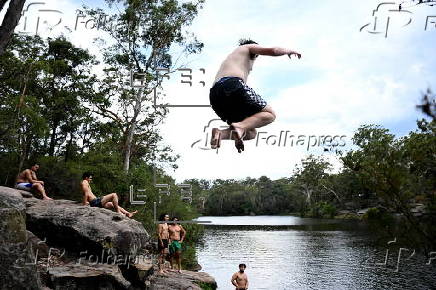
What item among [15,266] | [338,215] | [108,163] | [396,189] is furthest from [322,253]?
[338,215]

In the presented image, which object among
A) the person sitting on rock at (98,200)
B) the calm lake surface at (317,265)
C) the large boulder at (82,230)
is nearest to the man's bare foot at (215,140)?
the large boulder at (82,230)

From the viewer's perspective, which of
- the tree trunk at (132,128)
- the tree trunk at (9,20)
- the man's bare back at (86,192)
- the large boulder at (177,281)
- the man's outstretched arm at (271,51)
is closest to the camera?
the man's outstretched arm at (271,51)

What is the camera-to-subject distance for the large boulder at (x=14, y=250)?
749 cm

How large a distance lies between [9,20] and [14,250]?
4.07 m

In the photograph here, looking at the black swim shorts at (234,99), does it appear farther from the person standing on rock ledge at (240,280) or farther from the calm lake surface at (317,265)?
the calm lake surface at (317,265)

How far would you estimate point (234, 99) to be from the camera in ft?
8.89

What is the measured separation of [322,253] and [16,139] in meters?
22.1

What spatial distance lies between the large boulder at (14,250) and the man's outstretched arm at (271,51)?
6.42 meters

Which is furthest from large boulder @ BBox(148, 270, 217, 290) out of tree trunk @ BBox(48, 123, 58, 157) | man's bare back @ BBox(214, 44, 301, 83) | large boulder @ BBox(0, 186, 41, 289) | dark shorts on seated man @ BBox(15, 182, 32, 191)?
tree trunk @ BBox(48, 123, 58, 157)

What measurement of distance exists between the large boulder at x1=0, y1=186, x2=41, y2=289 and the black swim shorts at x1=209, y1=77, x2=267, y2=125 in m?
6.11

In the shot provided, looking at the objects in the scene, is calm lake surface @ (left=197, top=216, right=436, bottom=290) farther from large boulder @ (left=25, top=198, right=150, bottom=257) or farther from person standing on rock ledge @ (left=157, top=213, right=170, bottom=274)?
large boulder @ (left=25, top=198, right=150, bottom=257)

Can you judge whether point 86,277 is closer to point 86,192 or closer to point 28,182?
point 86,192

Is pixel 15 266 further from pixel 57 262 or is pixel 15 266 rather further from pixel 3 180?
pixel 3 180

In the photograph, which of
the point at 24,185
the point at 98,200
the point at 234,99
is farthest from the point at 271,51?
the point at 24,185
